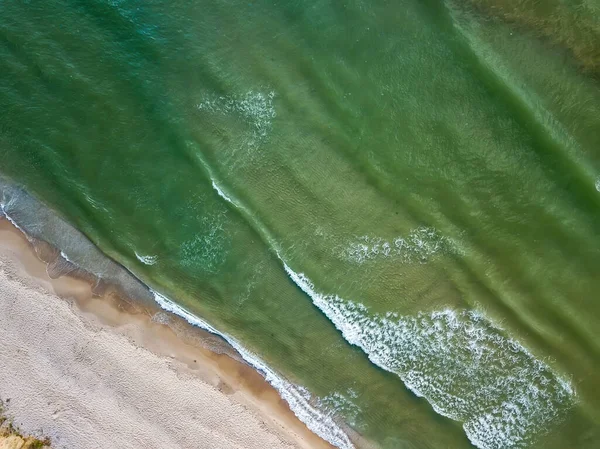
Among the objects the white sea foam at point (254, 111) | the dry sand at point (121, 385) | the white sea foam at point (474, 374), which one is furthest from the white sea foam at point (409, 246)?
the dry sand at point (121, 385)

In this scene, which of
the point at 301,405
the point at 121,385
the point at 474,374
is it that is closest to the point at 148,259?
the point at 121,385

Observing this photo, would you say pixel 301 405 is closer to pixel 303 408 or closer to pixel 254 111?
pixel 303 408

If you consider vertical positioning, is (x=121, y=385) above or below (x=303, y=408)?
below

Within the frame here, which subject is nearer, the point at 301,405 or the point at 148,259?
the point at 301,405

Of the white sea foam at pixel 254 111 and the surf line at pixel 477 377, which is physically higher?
the white sea foam at pixel 254 111

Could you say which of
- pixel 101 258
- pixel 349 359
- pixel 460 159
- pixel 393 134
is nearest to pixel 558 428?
pixel 349 359

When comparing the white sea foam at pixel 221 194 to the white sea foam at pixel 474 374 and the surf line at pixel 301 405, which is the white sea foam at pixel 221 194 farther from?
the white sea foam at pixel 474 374

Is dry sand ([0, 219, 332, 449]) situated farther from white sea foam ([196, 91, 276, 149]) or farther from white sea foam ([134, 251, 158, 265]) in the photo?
white sea foam ([196, 91, 276, 149])

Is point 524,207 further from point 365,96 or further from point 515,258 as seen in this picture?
point 365,96
